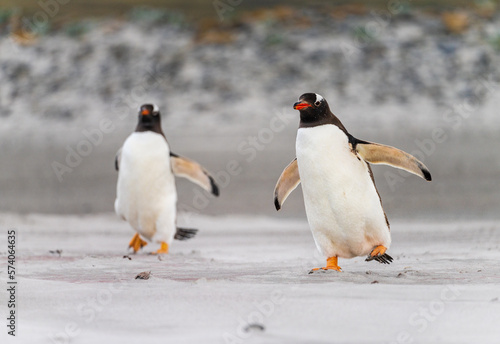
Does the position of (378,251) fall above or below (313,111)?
below

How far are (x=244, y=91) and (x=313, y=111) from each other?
8.97m

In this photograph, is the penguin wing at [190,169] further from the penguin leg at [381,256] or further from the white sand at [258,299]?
the penguin leg at [381,256]

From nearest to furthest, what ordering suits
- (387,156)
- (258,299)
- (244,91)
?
(258,299)
(387,156)
(244,91)

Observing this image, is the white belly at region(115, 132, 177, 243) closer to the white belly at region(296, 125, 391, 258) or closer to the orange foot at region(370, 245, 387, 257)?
the white belly at region(296, 125, 391, 258)

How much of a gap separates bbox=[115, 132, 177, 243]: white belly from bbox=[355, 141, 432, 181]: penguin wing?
1.80 metres

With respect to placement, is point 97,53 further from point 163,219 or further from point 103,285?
point 103,285

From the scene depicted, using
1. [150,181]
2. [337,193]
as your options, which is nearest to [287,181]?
Result: [337,193]

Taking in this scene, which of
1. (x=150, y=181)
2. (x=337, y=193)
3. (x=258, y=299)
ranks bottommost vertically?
(x=258, y=299)

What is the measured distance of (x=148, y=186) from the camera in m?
5.20

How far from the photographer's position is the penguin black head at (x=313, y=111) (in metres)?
3.70

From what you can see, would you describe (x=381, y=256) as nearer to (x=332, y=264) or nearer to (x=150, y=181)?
(x=332, y=264)

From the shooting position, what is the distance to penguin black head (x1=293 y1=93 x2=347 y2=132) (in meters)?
A: 3.70

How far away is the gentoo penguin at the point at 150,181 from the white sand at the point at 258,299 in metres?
0.38

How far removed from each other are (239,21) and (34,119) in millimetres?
4582
